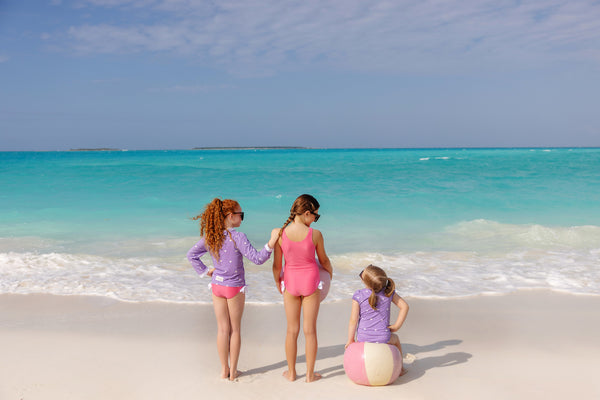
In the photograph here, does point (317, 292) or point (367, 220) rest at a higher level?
point (317, 292)

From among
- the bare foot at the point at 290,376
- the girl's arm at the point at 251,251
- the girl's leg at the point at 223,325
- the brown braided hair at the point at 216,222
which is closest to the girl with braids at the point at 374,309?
the bare foot at the point at 290,376

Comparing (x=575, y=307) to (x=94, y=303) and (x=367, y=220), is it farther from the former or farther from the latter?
(x=367, y=220)

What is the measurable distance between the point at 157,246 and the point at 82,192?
13929 millimetres

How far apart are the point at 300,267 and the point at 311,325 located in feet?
1.69

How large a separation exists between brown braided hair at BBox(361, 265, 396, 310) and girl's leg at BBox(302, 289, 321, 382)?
0.43 m

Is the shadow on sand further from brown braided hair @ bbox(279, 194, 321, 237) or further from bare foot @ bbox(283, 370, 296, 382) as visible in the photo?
brown braided hair @ bbox(279, 194, 321, 237)

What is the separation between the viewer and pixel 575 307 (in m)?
5.99

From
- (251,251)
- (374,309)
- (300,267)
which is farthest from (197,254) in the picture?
(374,309)

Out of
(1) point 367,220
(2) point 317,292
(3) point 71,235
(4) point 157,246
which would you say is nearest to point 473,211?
(1) point 367,220

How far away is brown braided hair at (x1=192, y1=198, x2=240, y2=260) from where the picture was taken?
12.5 ft

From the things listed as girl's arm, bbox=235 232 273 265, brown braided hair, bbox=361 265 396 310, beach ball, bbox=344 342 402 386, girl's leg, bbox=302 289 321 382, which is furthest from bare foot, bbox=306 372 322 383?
girl's arm, bbox=235 232 273 265

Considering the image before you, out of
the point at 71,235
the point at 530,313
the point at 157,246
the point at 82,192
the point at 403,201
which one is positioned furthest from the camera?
the point at 82,192

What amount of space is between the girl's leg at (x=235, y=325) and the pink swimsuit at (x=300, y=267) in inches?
17.0

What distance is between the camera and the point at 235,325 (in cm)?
400
